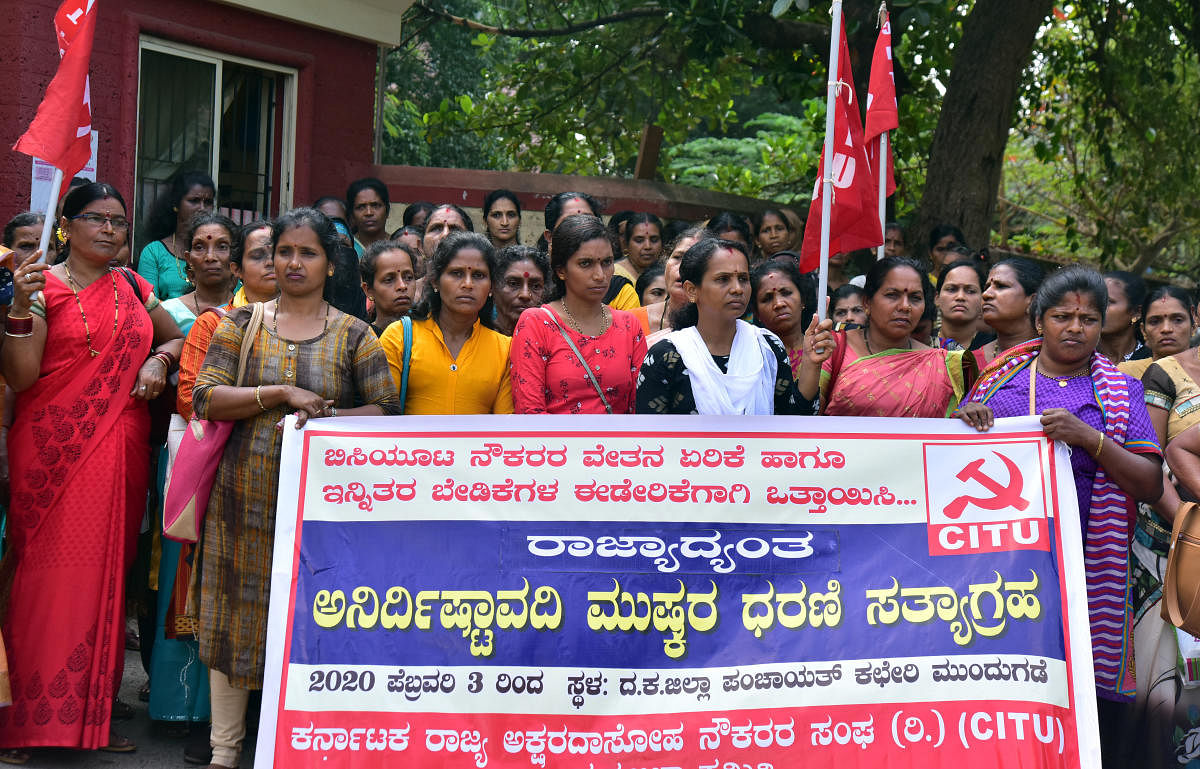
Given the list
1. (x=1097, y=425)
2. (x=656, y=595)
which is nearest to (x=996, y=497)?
(x=1097, y=425)

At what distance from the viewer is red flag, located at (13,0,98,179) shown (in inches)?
174

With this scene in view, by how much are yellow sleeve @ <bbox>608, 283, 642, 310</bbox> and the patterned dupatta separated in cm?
225

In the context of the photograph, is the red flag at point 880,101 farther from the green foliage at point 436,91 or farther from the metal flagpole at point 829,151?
the green foliage at point 436,91

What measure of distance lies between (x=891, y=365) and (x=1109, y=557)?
0.96 metres

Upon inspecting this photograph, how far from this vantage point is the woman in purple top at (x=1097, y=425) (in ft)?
13.3

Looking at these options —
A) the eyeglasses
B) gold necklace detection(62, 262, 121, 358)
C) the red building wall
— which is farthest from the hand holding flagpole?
the red building wall

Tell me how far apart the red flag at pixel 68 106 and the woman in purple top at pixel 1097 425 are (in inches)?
127

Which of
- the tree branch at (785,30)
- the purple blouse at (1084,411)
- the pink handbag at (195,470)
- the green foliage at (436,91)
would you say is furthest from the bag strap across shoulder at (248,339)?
the green foliage at (436,91)

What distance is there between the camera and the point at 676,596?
3883 millimetres

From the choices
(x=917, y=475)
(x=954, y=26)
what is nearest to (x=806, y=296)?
(x=917, y=475)

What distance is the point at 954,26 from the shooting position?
10375 mm

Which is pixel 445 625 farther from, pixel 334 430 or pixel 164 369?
pixel 164 369

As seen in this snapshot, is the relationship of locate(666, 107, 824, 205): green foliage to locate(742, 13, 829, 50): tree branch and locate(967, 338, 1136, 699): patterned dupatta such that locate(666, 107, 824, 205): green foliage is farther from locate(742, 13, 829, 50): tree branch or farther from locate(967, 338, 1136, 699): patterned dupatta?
locate(967, 338, 1136, 699): patterned dupatta

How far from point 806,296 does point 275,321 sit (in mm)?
2317
